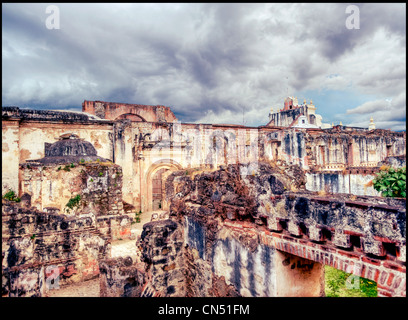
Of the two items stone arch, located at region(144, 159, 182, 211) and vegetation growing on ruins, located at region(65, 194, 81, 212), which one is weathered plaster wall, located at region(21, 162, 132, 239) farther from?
stone arch, located at region(144, 159, 182, 211)

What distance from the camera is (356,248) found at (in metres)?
2.48

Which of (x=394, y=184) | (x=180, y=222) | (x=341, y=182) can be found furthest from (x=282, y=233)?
(x=341, y=182)

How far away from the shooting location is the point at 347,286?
629 centimetres

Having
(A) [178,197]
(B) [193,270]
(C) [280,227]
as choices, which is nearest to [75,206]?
(A) [178,197]

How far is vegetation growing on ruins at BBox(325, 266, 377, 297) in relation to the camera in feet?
19.3

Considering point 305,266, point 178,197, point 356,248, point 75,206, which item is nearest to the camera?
point 356,248

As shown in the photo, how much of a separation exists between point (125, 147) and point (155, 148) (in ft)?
6.26

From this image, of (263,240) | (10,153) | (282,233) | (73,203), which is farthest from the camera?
(10,153)

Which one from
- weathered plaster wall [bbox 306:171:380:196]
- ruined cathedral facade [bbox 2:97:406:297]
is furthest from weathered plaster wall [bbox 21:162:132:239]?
weathered plaster wall [bbox 306:171:380:196]

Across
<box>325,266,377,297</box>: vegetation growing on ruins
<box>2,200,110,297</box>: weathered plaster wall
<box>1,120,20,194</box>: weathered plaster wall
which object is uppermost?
<box>1,120,20,194</box>: weathered plaster wall

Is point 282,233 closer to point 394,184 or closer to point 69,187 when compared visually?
point 394,184

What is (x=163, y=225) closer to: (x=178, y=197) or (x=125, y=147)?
(x=178, y=197)

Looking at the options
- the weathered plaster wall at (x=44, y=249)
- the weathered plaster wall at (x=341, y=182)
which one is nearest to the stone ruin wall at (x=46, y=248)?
the weathered plaster wall at (x=44, y=249)
